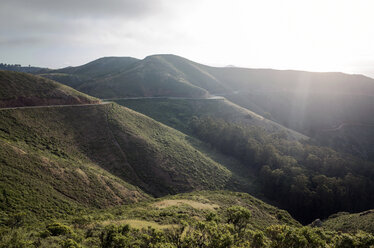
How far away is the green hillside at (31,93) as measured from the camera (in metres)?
50.2

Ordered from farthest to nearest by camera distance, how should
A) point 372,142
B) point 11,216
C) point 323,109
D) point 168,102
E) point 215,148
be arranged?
point 323,109
point 168,102
point 372,142
point 215,148
point 11,216

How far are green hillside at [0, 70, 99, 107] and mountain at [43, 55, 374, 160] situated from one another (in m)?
60.4

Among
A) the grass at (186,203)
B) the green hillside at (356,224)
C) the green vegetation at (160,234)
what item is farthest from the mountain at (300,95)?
the green vegetation at (160,234)

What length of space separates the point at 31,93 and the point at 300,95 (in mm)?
178835

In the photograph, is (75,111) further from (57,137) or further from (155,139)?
(155,139)

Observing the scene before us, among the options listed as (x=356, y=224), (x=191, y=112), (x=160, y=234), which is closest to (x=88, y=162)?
(x=160, y=234)

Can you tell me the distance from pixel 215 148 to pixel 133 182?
4440cm

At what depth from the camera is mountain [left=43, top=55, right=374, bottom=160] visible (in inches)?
4941

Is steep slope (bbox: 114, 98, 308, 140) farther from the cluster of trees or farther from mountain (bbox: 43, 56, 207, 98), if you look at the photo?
the cluster of trees

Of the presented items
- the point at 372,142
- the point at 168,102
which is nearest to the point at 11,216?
the point at 168,102

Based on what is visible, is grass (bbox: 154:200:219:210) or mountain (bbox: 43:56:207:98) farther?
mountain (bbox: 43:56:207:98)

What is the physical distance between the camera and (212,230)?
20719 mm

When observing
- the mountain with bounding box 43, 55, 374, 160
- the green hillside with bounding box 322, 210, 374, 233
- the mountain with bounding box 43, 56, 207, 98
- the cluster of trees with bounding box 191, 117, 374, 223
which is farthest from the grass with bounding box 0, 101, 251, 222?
the mountain with bounding box 43, 55, 374, 160

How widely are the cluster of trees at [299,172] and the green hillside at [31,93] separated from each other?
54768 mm
